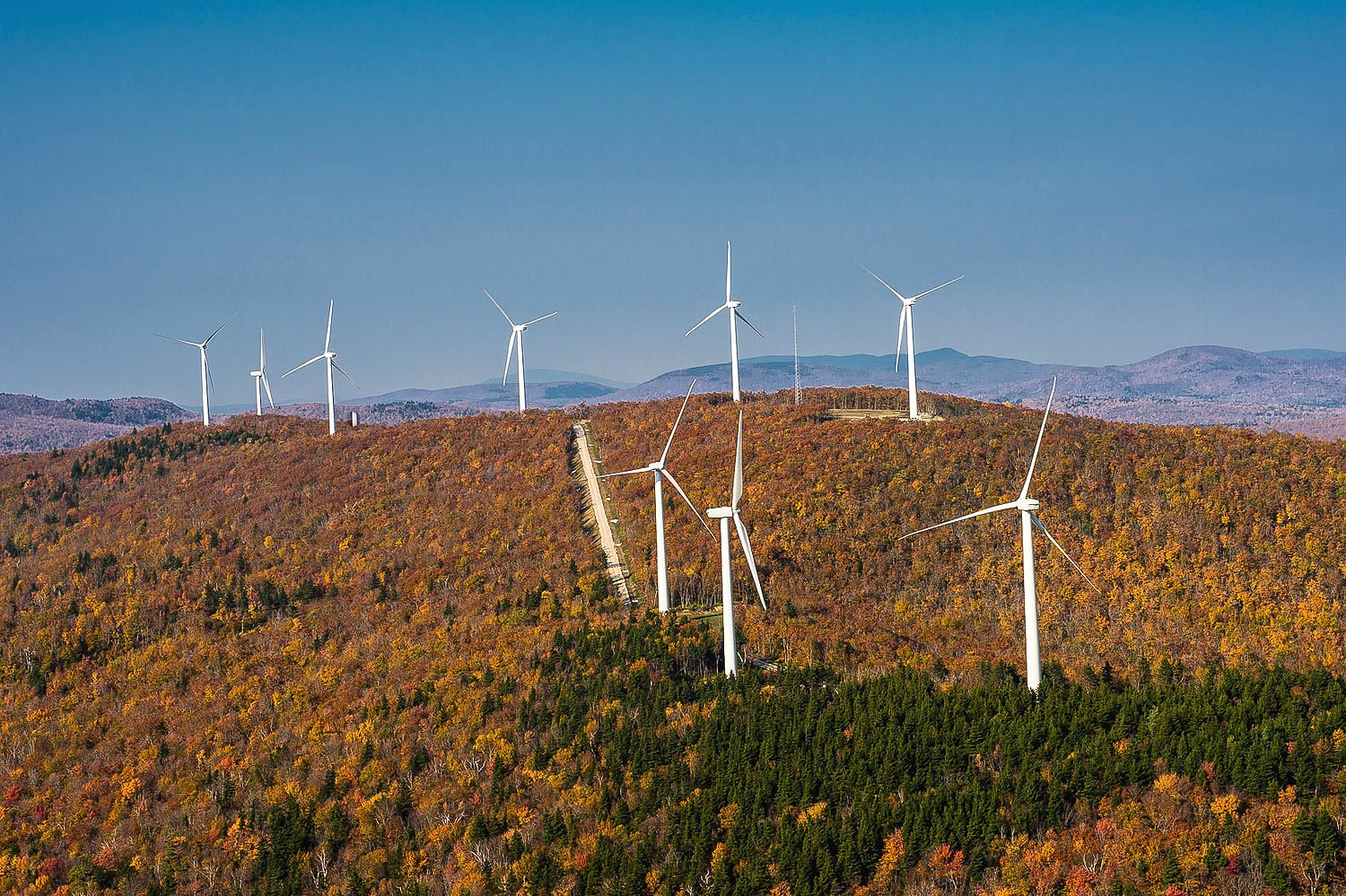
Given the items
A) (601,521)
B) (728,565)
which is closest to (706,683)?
(728,565)

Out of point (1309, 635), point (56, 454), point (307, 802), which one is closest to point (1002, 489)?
point (1309, 635)

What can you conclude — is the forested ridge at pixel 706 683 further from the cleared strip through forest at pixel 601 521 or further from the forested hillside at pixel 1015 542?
the cleared strip through forest at pixel 601 521

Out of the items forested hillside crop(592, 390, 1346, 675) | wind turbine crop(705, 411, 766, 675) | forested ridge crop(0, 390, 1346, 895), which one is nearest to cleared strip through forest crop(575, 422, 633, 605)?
forested hillside crop(592, 390, 1346, 675)

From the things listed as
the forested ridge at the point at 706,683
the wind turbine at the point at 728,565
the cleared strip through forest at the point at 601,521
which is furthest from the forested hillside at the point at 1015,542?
the wind turbine at the point at 728,565

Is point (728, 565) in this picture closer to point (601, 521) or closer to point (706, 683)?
point (706, 683)

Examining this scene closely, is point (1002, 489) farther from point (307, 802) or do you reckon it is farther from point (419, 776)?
point (307, 802)

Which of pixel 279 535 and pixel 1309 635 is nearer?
pixel 1309 635

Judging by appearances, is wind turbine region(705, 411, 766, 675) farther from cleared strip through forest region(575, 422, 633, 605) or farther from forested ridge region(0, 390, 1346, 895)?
cleared strip through forest region(575, 422, 633, 605)
